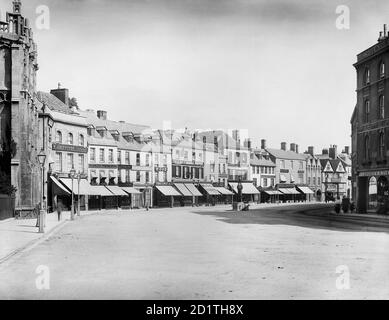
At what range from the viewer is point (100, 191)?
5741 centimetres

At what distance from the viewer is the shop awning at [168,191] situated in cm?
6788

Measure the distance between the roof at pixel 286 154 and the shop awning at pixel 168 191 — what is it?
32.7 metres

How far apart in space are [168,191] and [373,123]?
109 feet

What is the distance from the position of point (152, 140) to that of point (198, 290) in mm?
59514

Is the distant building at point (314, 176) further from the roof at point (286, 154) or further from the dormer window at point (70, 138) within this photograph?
the dormer window at point (70, 138)

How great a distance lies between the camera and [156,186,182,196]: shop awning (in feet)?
223

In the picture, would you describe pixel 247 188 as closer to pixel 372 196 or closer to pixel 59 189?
pixel 372 196

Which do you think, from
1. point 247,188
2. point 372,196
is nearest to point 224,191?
point 247,188

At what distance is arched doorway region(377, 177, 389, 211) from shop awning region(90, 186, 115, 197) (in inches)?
1138

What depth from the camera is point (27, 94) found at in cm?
3756

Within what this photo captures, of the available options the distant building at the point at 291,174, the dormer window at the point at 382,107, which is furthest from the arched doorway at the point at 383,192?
the distant building at the point at 291,174

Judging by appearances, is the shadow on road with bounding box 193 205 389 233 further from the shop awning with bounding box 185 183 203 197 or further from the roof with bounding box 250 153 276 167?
the roof with bounding box 250 153 276 167
